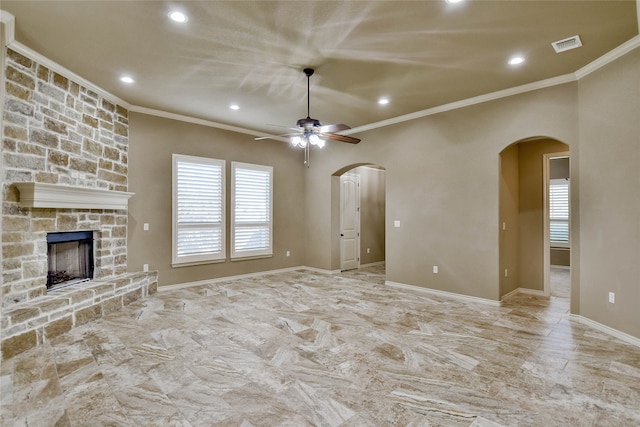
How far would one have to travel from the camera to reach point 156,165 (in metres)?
5.66

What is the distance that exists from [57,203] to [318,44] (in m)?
3.59

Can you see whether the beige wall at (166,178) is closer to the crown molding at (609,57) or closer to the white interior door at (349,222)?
the white interior door at (349,222)

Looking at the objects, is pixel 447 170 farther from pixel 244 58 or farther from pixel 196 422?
pixel 196 422

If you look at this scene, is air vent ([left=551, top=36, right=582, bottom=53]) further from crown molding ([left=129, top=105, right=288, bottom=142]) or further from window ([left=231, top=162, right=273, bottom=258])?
window ([left=231, top=162, right=273, bottom=258])

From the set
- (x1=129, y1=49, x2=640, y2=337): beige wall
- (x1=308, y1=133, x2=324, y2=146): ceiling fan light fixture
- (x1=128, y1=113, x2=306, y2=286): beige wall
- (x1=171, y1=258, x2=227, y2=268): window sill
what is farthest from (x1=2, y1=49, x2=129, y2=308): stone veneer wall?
(x1=308, y1=133, x2=324, y2=146): ceiling fan light fixture

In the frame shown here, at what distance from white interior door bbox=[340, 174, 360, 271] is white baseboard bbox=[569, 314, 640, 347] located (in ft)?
14.9

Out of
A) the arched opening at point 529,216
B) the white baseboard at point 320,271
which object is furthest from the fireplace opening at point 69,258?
the arched opening at point 529,216

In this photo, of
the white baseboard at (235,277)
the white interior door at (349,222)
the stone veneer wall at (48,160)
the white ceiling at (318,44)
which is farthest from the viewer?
the white interior door at (349,222)

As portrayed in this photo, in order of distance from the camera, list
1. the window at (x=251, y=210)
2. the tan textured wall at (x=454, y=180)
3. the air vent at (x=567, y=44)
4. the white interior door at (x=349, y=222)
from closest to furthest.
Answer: the air vent at (x=567, y=44), the tan textured wall at (x=454, y=180), the window at (x=251, y=210), the white interior door at (x=349, y=222)

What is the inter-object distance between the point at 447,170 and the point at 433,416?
161 inches

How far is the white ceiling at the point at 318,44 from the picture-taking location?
111 inches

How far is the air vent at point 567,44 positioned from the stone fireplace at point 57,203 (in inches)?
231

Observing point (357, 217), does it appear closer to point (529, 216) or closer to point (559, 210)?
point (529, 216)

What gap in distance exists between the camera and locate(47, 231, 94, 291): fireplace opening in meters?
4.09
